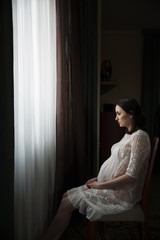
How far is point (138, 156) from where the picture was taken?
1242mm

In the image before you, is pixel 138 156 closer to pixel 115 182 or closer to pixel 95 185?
pixel 115 182

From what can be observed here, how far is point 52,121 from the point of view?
5.25ft

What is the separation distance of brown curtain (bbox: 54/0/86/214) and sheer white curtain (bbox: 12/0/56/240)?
67 millimetres

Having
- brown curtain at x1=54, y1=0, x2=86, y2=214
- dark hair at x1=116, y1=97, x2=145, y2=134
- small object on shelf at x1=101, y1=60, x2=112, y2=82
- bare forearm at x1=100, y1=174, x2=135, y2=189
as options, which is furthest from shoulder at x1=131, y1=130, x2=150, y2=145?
small object on shelf at x1=101, y1=60, x2=112, y2=82

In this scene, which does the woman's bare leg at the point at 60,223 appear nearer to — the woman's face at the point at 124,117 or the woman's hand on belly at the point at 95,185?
the woman's hand on belly at the point at 95,185

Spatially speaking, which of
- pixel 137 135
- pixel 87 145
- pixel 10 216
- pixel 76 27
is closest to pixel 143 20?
pixel 76 27

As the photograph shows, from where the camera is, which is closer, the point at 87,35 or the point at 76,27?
the point at 76,27

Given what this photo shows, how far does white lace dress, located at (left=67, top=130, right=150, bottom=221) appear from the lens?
125 centimetres

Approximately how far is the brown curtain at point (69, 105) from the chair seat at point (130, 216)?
48 cm

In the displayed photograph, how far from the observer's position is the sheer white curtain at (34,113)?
1.16 m

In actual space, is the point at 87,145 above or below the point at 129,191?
above

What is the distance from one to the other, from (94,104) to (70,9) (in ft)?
2.73

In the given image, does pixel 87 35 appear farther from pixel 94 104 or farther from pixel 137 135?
pixel 137 135

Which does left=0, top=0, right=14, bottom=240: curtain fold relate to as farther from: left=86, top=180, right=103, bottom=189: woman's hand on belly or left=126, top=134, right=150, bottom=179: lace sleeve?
left=126, top=134, right=150, bottom=179: lace sleeve
